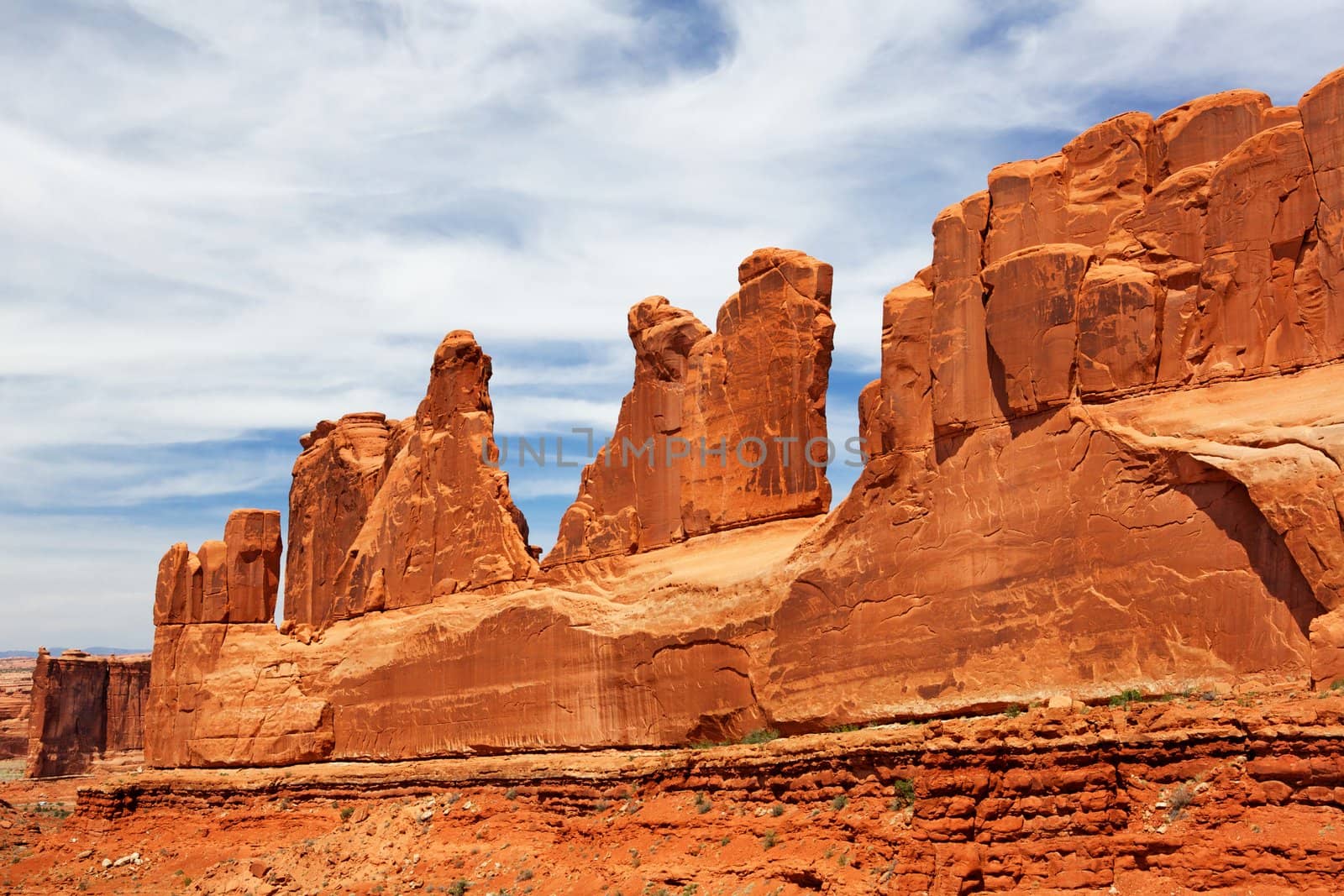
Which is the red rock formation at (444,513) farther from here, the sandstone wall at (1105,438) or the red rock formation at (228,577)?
the sandstone wall at (1105,438)

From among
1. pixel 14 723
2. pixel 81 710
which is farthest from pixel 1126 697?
pixel 14 723

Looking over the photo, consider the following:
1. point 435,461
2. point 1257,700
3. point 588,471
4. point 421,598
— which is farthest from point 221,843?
point 1257,700

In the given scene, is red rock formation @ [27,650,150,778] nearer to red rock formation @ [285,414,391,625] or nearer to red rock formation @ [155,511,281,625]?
red rock formation @ [285,414,391,625]

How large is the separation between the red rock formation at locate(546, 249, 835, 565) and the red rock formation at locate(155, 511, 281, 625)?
826 centimetres

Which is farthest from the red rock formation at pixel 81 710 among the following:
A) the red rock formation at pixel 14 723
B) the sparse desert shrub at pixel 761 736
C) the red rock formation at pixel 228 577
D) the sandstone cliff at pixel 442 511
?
the sparse desert shrub at pixel 761 736

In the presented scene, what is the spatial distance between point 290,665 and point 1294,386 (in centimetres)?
1747

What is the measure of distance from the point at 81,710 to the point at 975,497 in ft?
149

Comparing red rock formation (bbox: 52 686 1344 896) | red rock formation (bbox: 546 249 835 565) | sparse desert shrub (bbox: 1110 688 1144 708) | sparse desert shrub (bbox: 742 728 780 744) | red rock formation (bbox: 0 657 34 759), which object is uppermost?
red rock formation (bbox: 546 249 835 565)

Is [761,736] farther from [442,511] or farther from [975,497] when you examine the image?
[442,511]

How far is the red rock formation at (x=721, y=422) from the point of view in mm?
20625

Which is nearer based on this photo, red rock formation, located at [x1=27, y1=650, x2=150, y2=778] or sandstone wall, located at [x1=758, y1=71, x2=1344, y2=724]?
sandstone wall, located at [x1=758, y1=71, x2=1344, y2=724]

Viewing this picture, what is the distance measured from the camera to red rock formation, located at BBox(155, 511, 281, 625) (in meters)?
28.9

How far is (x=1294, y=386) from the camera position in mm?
14680

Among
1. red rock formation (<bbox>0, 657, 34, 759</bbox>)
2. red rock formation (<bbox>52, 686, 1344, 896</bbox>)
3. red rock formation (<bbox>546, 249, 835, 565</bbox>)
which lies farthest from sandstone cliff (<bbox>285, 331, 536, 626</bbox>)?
red rock formation (<bbox>0, 657, 34, 759</bbox>)
